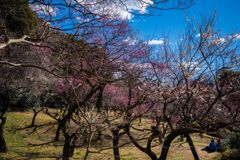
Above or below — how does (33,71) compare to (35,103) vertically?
above

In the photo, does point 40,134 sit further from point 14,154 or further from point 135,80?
point 135,80

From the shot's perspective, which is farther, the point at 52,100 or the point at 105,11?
the point at 52,100

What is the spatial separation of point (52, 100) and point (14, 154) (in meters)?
13.4

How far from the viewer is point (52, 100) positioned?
25547 millimetres

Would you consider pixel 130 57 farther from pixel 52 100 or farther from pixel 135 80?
pixel 52 100

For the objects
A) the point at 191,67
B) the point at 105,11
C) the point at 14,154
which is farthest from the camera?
the point at 14,154

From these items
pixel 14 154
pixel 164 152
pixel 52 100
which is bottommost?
pixel 14 154

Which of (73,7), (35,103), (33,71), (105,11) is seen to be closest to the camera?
(73,7)

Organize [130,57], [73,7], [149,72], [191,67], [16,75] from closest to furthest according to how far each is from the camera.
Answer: [73,7] → [191,67] → [130,57] → [149,72] → [16,75]

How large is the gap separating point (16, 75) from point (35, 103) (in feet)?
32.3

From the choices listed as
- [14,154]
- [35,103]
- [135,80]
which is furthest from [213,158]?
[35,103]

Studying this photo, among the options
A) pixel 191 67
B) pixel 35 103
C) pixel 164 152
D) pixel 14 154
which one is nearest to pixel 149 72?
pixel 191 67

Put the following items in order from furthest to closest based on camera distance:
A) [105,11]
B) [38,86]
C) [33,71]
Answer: [38,86] → [33,71] → [105,11]

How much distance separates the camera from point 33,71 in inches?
643
